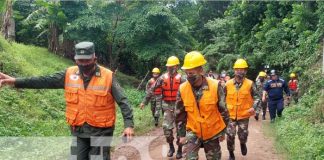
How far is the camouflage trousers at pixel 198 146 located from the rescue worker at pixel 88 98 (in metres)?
1.35

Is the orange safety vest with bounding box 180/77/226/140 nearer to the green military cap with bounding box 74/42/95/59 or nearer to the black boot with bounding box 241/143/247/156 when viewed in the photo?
the green military cap with bounding box 74/42/95/59

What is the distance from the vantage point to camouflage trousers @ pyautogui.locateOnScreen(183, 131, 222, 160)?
6.89 metres

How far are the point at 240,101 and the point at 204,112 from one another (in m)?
3.08

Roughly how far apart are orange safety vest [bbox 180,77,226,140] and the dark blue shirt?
9523 millimetres

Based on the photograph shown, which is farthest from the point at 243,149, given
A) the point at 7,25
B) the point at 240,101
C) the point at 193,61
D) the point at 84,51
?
the point at 7,25

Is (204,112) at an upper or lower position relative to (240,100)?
upper

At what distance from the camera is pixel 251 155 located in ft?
34.2

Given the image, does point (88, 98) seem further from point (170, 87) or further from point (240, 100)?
point (170, 87)

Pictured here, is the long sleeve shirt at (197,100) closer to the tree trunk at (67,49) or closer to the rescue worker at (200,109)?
the rescue worker at (200,109)

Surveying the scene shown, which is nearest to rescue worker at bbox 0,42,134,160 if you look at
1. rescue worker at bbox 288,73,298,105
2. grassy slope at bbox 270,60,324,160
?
grassy slope at bbox 270,60,324,160

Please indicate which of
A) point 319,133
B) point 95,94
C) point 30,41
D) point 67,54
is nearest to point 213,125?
point 95,94

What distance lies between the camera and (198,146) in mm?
6941

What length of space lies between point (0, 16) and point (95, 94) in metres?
18.9

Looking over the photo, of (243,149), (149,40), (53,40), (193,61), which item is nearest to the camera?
(193,61)
